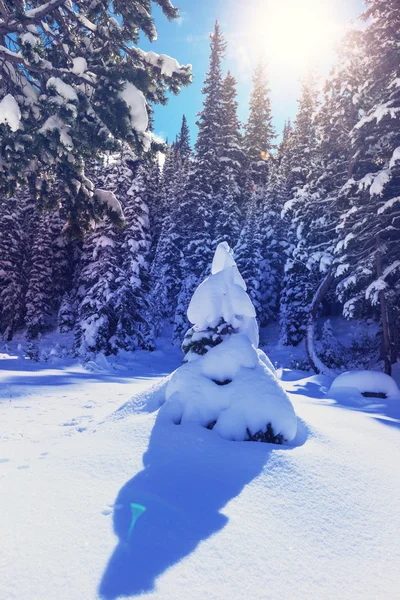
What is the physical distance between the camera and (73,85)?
20.3ft

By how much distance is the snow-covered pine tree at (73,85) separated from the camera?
5645 mm

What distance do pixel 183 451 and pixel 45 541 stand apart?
1.82 m

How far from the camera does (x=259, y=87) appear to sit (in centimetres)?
4009

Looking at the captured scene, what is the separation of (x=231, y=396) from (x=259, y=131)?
3924 centimetres

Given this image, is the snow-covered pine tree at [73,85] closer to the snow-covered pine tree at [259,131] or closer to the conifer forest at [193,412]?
the conifer forest at [193,412]

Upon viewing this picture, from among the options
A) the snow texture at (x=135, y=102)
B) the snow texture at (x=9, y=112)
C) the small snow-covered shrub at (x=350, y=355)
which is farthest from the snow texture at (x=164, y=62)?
the small snow-covered shrub at (x=350, y=355)

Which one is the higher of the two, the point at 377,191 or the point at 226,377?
the point at 377,191

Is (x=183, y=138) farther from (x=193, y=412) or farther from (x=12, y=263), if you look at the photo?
(x=193, y=412)

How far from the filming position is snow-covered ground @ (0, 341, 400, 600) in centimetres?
207

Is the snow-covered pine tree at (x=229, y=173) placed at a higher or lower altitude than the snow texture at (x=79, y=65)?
higher

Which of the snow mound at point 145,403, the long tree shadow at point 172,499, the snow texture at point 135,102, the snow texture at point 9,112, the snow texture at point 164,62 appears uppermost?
the snow texture at point 164,62

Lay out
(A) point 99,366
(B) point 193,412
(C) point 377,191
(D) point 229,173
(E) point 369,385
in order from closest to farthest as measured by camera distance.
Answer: (B) point 193,412, (E) point 369,385, (C) point 377,191, (A) point 99,366, (D) point 229,173

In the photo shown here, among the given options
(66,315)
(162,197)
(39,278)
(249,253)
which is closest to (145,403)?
(249,253)

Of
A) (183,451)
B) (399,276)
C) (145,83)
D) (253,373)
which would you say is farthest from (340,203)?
(183,451)
